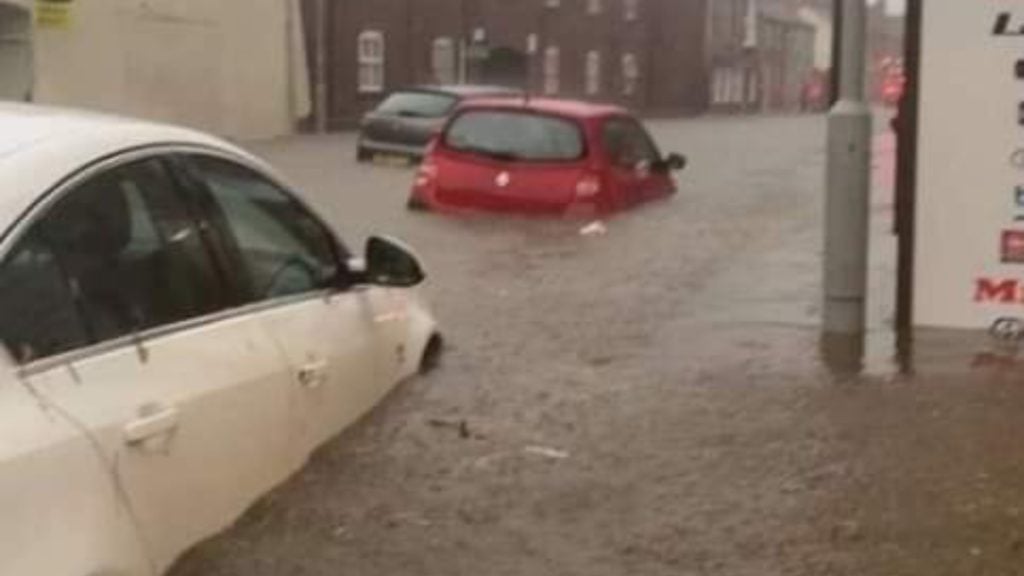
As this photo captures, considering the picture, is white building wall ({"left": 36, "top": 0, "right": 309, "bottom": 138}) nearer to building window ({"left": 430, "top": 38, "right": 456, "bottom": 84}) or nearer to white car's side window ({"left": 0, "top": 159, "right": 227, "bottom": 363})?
building window ({"left": 430, "top": 38, "right": 456, "bottom": 84})

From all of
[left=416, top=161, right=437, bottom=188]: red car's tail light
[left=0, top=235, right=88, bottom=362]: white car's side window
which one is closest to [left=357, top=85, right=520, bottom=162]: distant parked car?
[left=416, top=161, right=437, bottom=188]: red car's tail light

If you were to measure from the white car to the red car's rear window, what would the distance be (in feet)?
44.4

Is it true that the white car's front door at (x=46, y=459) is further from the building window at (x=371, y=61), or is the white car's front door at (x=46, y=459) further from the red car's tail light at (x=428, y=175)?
the building window at (x=371, y=61)

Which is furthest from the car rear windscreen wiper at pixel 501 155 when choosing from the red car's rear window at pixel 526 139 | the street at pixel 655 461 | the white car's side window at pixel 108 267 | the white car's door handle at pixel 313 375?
the white car's side window at pixel 108 267

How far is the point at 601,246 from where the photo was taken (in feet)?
59.9

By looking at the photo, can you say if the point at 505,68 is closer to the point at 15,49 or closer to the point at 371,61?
the point at 371,61

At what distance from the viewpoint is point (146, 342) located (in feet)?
Answer: 16.5

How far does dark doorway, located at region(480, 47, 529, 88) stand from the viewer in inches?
2350

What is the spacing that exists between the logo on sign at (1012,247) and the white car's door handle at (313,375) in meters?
5.35

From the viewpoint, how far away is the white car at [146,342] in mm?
4367

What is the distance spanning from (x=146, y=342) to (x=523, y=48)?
57.7 meters

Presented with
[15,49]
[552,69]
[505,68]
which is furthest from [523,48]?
[15,49]

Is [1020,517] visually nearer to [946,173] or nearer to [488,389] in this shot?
[488,389]

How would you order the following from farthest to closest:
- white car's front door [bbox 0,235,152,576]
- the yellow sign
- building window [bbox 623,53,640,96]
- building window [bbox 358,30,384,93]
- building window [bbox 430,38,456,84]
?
building window [bbox 623,53,640,96], building window [bbox 430,38,456,84], building window [bbox 358,30,384,93], the yellow sign, white car's front door [bbox 0,235,152,576]
